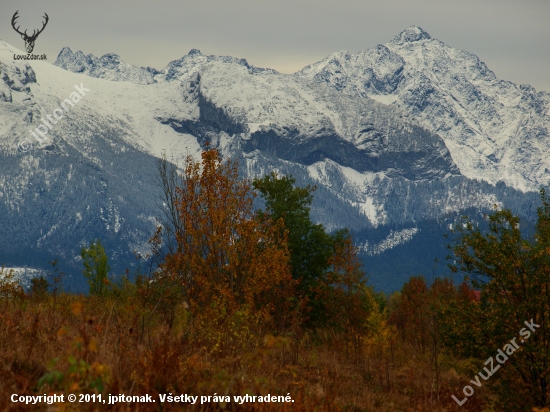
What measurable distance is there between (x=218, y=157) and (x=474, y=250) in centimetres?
1000

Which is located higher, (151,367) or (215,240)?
(215,240)

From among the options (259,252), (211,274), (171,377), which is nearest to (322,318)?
(259,252)

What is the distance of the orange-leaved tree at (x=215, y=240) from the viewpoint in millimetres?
21359

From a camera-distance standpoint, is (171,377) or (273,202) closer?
(171,377)

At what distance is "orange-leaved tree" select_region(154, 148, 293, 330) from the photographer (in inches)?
841

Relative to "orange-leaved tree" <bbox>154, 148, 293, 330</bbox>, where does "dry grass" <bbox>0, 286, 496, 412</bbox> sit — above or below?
below

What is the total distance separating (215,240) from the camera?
2100cm

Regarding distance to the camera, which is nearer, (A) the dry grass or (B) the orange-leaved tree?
(A) the dry grass

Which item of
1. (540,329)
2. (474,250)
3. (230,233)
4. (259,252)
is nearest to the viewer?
(540,329)

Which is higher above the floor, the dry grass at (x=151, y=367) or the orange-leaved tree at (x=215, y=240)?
the orange-leaved tree at (x=215, y=240)

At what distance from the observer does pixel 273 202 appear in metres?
43.7

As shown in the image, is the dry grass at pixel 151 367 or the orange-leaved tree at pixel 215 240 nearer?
the dry grass at pixel 151 367

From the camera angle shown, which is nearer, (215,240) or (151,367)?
(151,367)

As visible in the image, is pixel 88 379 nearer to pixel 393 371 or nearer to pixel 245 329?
pixel 245 329
